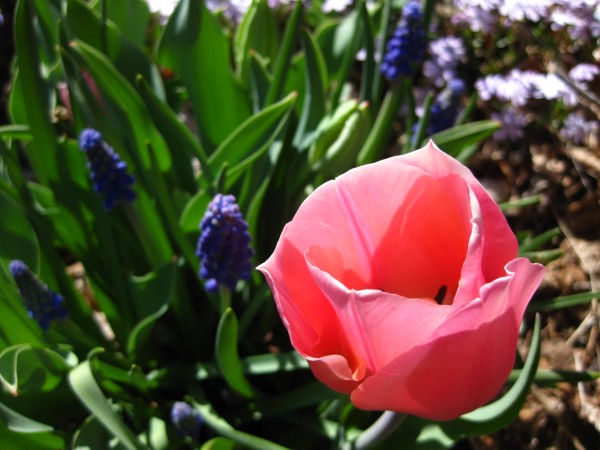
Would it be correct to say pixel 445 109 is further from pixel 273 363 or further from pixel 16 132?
pixel 16 132

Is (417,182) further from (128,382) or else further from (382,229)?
Result: (128,382)

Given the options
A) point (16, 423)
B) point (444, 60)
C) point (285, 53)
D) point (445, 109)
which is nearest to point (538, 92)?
point (444, 60)

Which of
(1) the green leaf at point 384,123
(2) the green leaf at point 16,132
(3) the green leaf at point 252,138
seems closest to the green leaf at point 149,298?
(3) the green leaf at point 252,138

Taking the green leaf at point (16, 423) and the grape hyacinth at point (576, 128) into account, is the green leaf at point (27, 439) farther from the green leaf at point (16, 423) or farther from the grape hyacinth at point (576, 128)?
the grape hyacinth at point (576, 128)

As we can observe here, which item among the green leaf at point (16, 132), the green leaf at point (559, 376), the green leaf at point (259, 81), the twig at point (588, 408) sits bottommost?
the twig at point (588, 408)

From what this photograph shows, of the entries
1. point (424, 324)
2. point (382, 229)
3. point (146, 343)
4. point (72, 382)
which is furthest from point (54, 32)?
point (424, 324)

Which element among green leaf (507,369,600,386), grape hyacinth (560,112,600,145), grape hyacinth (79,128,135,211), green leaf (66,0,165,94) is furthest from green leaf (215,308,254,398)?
grape hyacinth (560,112,600,145)

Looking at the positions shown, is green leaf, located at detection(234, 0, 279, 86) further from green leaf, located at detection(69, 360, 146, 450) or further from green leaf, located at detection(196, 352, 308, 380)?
green leaf, located at detection(69, 360, 146, 450)
